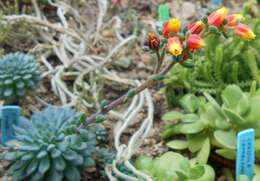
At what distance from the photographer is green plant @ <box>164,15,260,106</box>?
1842 mm

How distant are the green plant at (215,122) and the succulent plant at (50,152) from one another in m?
0.34

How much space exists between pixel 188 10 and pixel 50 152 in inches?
52.0

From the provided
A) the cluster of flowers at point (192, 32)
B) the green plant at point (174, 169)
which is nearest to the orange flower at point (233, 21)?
the cluster of flowers at point (192, 32)

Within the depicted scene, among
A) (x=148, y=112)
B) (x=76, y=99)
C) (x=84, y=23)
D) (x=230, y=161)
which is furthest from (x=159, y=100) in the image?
(x=84, y=23)

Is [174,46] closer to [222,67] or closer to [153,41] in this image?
[153,41]

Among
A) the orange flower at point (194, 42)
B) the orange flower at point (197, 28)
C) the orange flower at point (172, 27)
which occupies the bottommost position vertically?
the orange flower at point (194, 42)

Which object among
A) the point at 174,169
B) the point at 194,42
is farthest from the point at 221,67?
the point at 194,42

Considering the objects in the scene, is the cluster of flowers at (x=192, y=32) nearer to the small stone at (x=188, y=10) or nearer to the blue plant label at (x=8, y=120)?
the blue plant label at (x=8, y=120)

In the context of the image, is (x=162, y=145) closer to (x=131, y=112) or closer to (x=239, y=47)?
(x=131, y=112)

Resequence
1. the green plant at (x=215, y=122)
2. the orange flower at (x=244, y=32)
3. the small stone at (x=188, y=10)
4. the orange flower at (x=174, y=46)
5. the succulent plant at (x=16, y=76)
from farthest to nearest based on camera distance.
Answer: the small stone at (x=188, y=10) → the succulent plant at (x=16, y=76) → the green plant at (x=215, y=122) → the orange flower at (x=244, y=32) → the orange flower at (x=174, y=46)

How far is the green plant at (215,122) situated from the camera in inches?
61.6

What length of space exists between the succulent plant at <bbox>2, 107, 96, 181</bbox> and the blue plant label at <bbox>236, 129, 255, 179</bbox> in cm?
40

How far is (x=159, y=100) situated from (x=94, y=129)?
0.50m

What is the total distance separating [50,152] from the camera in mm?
1465
